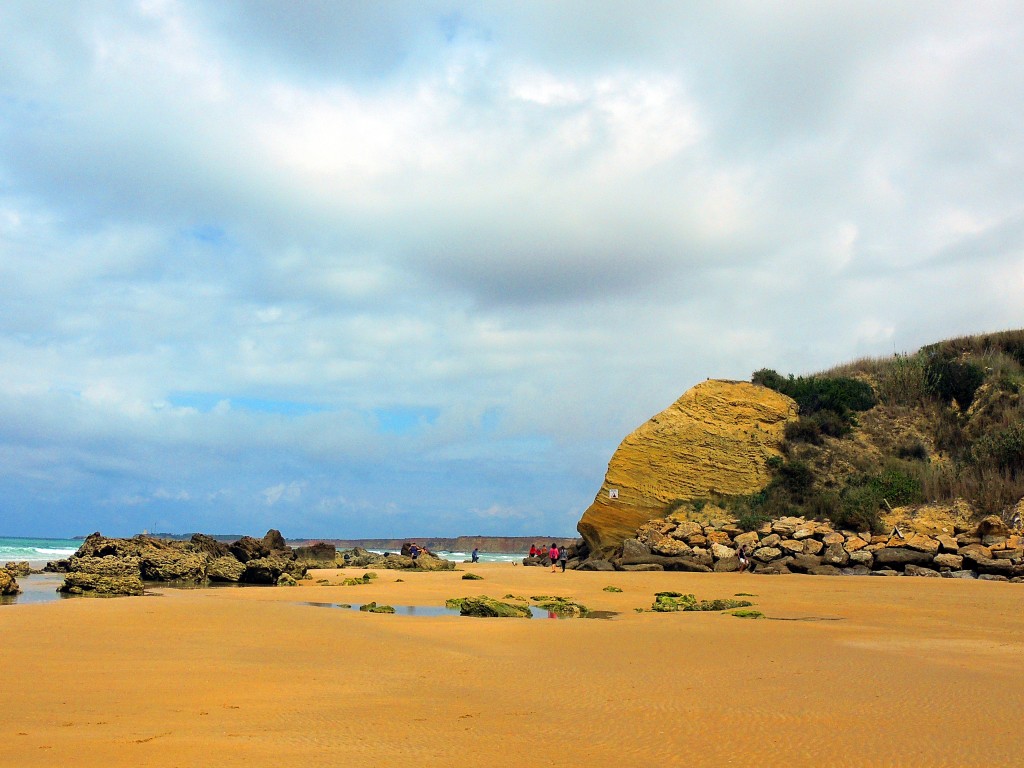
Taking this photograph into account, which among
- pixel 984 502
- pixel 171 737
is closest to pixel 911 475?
pixel 984 502

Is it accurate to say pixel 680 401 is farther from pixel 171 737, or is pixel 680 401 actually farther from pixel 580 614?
pixel 171 737

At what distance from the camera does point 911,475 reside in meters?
24.8

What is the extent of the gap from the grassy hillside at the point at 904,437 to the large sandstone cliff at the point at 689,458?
31.7 inches

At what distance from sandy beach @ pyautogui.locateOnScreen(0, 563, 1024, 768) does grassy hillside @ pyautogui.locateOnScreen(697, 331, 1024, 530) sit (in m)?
13.3

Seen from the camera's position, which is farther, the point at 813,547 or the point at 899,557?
the point at 813,547

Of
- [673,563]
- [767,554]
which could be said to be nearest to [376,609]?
[673,563]

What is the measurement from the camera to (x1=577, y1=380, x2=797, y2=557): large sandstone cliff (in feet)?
91.4

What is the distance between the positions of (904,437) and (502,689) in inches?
1088

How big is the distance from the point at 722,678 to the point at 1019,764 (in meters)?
2.69

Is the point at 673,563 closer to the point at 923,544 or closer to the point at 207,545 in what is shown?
the point at 923,544

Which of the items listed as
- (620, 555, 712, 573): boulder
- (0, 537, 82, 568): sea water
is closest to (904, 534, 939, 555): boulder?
(620, 555, 712, 573): boulder

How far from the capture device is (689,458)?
93.6ft

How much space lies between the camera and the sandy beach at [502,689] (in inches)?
155

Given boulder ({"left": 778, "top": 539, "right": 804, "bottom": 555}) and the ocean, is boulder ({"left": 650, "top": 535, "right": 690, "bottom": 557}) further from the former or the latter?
the ocean
